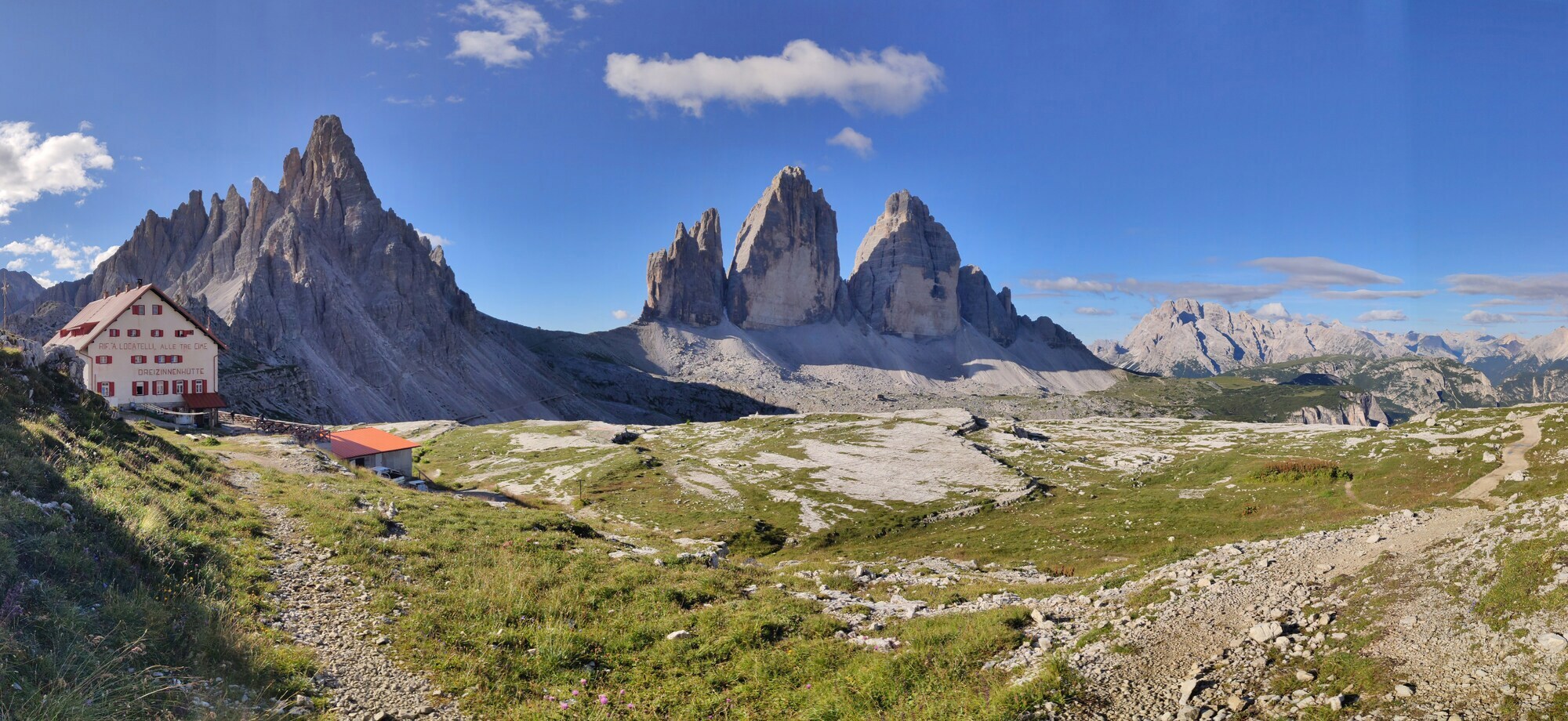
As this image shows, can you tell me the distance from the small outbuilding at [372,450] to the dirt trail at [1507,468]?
6869 centimetres

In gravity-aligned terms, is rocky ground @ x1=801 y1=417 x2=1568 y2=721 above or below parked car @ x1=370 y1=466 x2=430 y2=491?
above

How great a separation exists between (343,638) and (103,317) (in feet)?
251

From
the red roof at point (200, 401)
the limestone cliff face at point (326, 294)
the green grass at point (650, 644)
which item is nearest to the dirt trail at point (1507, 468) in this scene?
the green grass at point (650, 644)

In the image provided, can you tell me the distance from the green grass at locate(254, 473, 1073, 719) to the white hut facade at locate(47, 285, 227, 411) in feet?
206

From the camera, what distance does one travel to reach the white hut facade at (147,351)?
6134 centimetres

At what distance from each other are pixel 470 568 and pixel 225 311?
168441 mm

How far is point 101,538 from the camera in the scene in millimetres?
14672

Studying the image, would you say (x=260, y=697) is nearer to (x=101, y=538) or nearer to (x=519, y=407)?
(x=101, y=538)

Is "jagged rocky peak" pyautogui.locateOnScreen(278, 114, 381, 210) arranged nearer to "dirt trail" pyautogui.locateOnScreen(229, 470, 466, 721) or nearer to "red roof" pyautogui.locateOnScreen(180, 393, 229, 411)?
"red roof" pyautogui.locateOnScreen(180, 393, 229, 411)

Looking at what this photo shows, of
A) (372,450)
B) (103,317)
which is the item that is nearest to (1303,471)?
(372,450)

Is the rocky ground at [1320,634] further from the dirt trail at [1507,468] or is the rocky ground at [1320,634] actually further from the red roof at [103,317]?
the red roof at [103,317]

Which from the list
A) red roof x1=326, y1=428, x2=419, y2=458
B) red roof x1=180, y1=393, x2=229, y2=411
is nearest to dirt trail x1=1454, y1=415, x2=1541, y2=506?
red roof x1=326, y1=428, x2=419, y2=458

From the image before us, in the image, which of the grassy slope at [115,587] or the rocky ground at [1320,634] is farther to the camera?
the rocky ground at [1320,634]

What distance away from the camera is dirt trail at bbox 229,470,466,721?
1166cm
